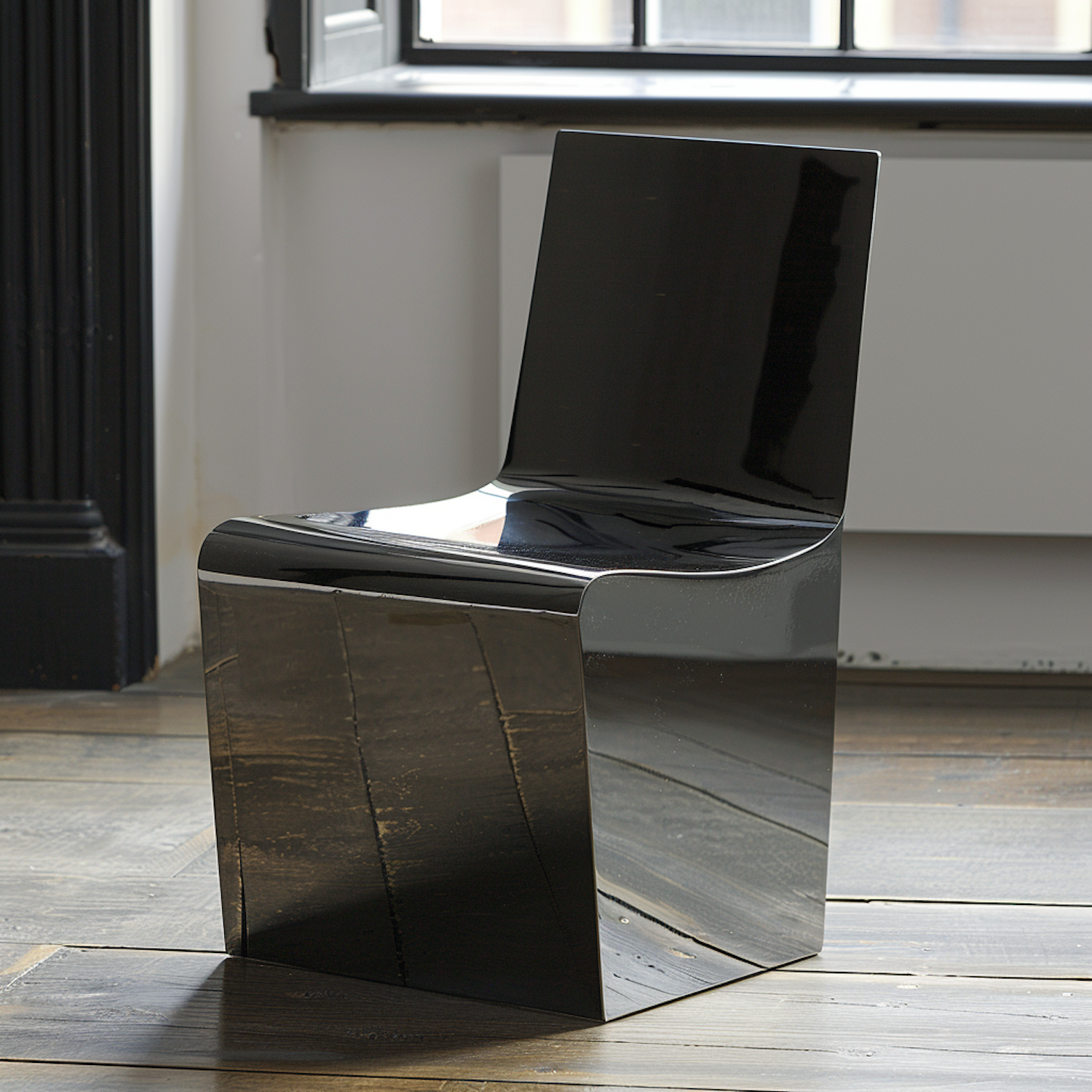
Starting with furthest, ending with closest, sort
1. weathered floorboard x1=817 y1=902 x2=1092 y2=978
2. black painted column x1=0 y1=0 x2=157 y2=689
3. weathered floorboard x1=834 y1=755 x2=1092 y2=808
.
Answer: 1. black painted column x1=0 y1=0 x2=157 y2=689
2. weathered floorboard x1=834 y1=755 x2=1092 y2=808
3. weathered floorboard x1=817 y1=902 x2=1092 y2=978

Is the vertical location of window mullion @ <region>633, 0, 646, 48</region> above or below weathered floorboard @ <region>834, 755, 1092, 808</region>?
above

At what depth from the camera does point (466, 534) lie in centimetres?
119

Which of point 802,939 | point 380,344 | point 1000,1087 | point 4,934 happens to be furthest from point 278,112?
point 1000,1087

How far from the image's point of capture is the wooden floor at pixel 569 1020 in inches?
40.0

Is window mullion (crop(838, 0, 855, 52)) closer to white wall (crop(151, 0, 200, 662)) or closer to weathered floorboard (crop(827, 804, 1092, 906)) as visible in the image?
white wall (crop(151, 0, 200, 662))

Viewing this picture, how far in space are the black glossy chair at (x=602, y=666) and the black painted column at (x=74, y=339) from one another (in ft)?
3.22

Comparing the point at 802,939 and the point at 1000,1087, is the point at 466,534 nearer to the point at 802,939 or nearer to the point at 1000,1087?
the point at 802,939

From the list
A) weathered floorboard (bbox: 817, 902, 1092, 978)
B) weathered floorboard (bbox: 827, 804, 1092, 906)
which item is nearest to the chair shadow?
weathered floorboard (bbox: 817, 902, 1092, 978)

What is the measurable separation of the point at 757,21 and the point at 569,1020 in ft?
6.17

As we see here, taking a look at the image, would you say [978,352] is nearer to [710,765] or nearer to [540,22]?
[540,22]

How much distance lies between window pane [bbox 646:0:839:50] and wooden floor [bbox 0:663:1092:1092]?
1336 millimetres

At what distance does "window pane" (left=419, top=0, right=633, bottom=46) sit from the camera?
2465 millimetres

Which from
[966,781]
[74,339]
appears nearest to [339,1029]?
[966,781]

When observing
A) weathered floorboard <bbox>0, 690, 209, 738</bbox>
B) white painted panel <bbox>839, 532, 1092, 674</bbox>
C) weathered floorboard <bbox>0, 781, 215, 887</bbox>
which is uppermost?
white painted panel <bbox>839, 532, 1092, 674</bbox>
